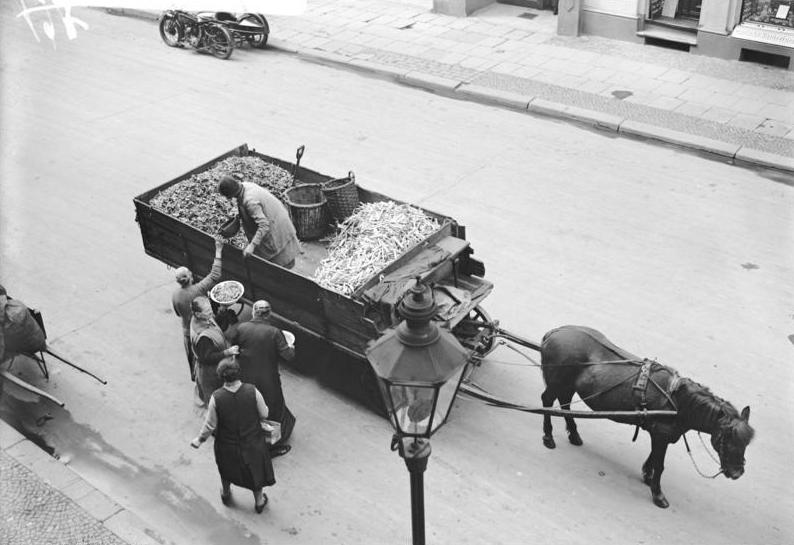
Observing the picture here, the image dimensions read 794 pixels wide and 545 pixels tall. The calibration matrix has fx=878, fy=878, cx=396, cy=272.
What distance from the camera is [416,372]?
14.3 feet

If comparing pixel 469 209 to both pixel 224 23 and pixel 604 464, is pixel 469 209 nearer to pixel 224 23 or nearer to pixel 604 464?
pixel 604 464

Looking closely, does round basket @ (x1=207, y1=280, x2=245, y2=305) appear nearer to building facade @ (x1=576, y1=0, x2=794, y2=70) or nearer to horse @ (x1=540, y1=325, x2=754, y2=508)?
horse @ (x1=540, y1=325, x2=754, y2=508)

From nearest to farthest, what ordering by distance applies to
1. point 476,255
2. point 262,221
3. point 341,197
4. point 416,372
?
1. point 416,372
2. point 262,221
3. point 341,197
4. point 476,255

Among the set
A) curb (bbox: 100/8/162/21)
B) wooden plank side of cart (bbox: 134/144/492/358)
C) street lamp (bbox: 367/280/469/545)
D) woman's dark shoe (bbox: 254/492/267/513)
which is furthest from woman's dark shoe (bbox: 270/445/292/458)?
curb (bbox: 100/8/162/21)

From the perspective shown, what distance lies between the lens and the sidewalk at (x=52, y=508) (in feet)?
22.7

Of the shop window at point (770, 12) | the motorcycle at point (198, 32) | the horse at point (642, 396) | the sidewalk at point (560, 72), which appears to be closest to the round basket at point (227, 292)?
the horse at point (642, 396)

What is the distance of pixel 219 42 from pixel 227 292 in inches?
394

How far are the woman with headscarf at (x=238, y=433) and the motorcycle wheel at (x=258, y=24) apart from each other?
11.5 m

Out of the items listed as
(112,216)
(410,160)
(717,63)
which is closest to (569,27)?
(717,63)

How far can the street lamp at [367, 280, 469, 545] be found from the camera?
4348mm

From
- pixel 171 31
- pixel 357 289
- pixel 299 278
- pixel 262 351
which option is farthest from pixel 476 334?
pixel 171 31

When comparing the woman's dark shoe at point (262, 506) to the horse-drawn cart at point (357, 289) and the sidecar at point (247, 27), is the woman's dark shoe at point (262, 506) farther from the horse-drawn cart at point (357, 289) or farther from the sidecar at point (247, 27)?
the sidecar at point (247, 27)

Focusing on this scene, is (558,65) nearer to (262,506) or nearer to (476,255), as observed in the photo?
(476,255)

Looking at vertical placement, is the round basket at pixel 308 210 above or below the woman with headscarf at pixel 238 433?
above
